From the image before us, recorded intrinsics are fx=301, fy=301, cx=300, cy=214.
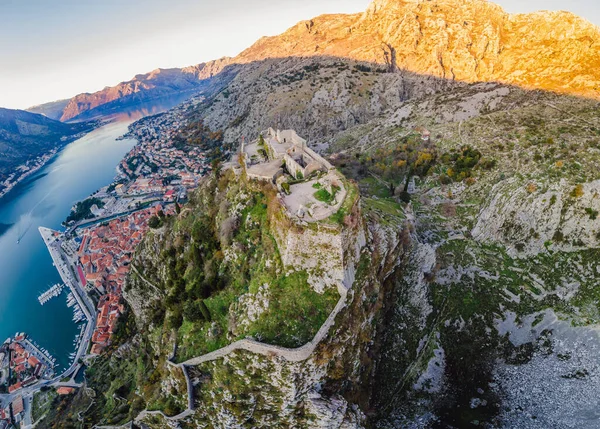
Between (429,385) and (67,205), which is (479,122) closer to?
(429,385)

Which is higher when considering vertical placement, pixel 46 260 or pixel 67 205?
pixel 67 205

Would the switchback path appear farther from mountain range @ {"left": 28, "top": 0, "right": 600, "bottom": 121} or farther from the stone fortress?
mountain range @ {"left": 28, "top": 0, "right": 600, "bottom": 121}

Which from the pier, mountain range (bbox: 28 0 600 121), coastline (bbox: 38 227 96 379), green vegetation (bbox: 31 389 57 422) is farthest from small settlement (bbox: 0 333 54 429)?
mountain range (bbox: 28 0 600 121)

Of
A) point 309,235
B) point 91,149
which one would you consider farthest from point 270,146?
point 91,149

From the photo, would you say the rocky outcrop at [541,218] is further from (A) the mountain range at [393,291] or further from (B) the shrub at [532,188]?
(A) the mountain range at [393,291]

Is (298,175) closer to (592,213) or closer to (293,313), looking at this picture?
(293,313)

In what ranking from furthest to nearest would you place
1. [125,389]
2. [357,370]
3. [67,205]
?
[67,205] → [125,389] → [357,370]
